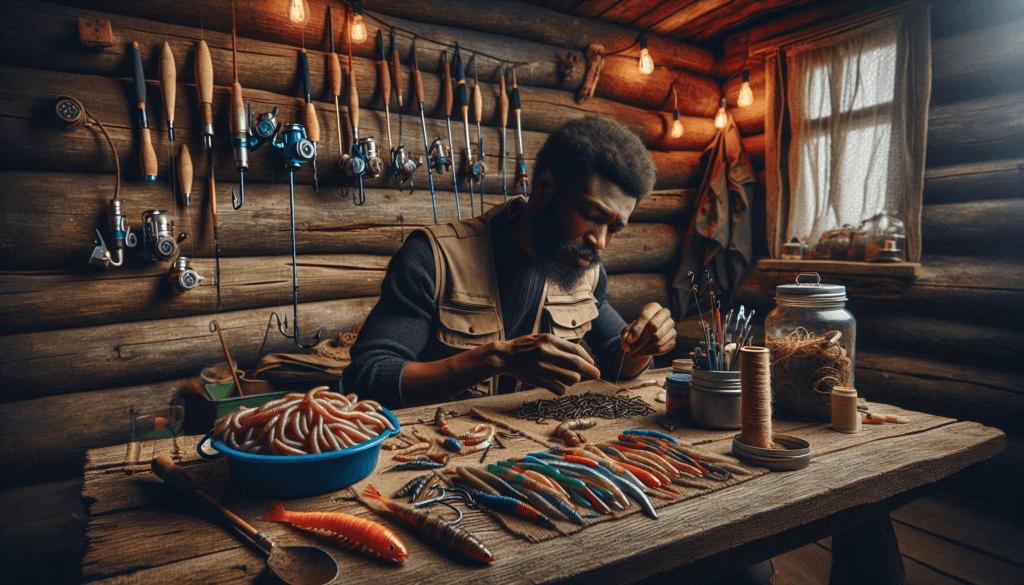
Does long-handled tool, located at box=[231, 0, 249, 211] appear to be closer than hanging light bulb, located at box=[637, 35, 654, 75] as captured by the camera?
Yes

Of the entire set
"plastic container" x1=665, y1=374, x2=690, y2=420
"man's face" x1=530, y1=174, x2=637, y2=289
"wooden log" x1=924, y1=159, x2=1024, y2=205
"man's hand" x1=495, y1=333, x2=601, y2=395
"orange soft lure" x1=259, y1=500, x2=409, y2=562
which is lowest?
"orange soft lure" x1=259, y1=500, x2=409, y2=562

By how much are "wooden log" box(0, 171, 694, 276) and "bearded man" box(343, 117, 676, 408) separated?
1546 millimetres

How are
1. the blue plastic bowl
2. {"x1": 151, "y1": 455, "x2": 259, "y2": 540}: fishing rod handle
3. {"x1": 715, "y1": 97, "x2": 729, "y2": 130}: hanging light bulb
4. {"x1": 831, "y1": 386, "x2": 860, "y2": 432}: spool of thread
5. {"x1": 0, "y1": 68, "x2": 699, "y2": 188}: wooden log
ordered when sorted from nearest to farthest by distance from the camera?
{"x1": 151, "y1": 455, "x2": 259, "y2": 540}: fishing rod handle
the blue plastic bowl
{"x1": 831, "y1": 386, "x2": 860, "y2": 432}: spool of thread
{"x1": 0, "y1": 68, "x2": 699, "y2": 188}: wooden log
{"x1": 715, "y1": 97, "x2": 729, "y2": 130}: hanging light bulb

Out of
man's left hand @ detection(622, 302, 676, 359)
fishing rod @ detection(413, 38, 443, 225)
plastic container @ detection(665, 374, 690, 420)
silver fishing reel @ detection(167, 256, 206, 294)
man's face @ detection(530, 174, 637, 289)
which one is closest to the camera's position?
plastic container @ detection(665, 374, 690, 420)

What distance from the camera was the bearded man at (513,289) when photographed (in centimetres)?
228

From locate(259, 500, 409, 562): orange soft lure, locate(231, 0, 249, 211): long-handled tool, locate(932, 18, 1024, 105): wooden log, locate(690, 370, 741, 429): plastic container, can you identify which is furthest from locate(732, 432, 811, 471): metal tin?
locate(932, 18, 1024, 105): wooden log

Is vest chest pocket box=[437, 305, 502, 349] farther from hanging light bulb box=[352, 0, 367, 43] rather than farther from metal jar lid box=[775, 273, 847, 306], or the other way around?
hanging light bulb box=[352, 0, 367, 43]

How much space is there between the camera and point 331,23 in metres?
3.95

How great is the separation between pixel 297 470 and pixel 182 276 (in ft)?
8.78

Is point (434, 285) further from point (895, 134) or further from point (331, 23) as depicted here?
point (895, 134)

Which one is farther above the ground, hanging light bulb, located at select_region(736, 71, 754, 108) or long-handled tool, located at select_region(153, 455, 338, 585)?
hanging light bulb, located at select_region(736, 71, 754, 108)

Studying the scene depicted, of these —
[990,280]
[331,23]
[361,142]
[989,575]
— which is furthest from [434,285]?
[990,280]

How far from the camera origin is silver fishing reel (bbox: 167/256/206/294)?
3.38m

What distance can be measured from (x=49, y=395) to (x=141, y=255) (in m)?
0.99
